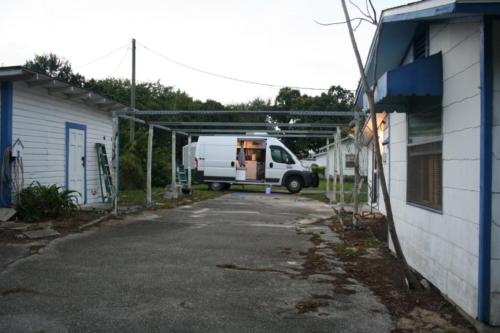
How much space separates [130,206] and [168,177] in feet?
38.5

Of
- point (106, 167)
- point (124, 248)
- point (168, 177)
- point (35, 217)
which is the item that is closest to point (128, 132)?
point (168, 177)

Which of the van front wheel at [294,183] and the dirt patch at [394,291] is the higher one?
the van front wheel at [294,183]

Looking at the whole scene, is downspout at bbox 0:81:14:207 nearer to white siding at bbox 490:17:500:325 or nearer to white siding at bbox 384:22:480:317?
white siding at bbox 384:22:480:317

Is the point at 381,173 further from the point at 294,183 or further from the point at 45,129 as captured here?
the point at 294,183

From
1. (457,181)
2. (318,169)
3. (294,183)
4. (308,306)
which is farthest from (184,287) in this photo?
(318,169)

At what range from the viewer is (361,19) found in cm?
554

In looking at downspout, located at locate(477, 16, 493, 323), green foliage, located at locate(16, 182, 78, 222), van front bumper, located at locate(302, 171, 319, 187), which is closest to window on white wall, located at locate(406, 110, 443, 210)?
downspout, located at locate(477, 16, 493, 323)

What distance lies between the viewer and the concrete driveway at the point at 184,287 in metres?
4.39

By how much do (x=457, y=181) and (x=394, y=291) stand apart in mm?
1591

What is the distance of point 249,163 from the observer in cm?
2405

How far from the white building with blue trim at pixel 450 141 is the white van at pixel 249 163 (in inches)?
634

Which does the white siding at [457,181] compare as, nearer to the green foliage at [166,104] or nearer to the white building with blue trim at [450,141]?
the white building with blue trim at [450,141]

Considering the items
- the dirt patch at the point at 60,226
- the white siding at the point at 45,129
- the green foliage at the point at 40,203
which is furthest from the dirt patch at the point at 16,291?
the white siding at the point at 45,129

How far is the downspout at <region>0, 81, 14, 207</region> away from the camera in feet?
33.4
